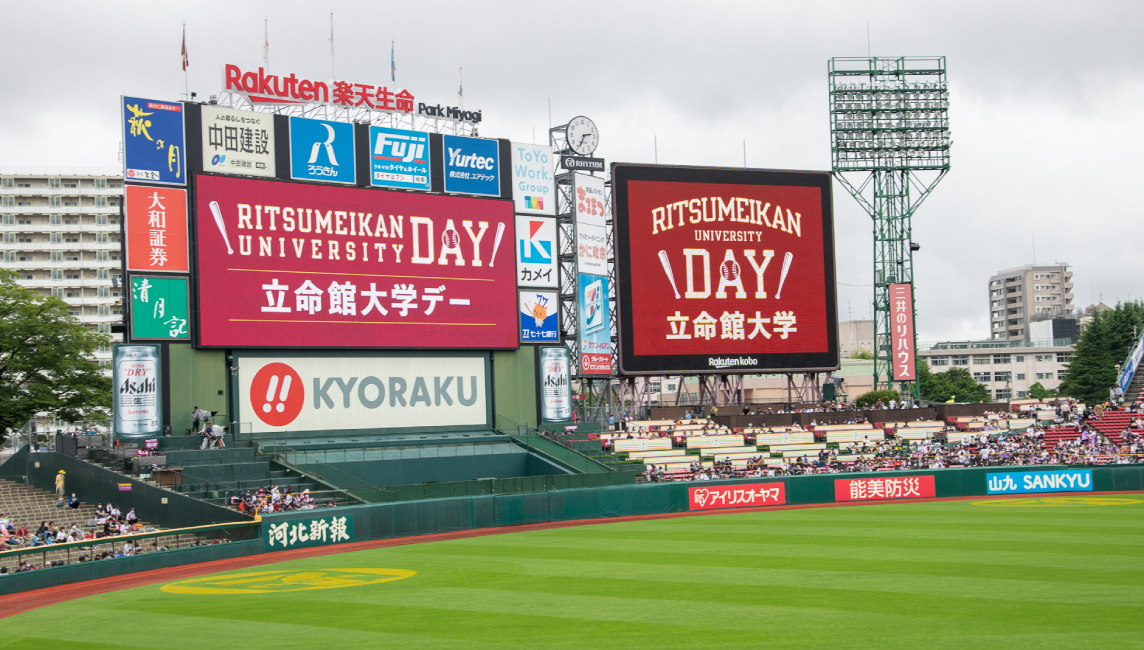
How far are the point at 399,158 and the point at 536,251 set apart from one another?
6.10 m

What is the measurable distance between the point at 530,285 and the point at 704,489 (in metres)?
10.7

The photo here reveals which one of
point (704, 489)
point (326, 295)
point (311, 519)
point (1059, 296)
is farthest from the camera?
point (1059, 296)

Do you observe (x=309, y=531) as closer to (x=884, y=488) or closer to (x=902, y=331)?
(x=884, y=488)

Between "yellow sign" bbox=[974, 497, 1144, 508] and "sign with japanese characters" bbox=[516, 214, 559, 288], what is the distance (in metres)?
16.8

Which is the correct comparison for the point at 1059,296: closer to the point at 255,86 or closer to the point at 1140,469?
the point at 1140,469

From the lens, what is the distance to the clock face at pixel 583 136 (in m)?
42.9

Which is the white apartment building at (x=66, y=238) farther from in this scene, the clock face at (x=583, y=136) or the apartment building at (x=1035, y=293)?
the apartment building at (x=1035, y=293)

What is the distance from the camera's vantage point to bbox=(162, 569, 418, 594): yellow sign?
1764 cm

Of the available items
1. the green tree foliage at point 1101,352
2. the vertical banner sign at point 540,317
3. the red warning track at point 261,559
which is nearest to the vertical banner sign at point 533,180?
the vertical banner sign at point 540,317

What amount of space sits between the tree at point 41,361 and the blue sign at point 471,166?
17.8 meters

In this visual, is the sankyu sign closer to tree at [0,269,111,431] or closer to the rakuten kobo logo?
the rakuten kobo logo

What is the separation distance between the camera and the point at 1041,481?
33.4 m

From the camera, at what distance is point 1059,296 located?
143625 mm

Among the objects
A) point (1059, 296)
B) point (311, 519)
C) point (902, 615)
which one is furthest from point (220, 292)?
point (1059, 296)
